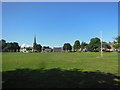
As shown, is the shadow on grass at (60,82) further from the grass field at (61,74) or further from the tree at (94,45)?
the tree at (94,45)

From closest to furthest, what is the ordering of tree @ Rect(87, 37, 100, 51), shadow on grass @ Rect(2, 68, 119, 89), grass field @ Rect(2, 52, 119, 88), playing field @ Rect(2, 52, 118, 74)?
shadow on grass @ Rect(2, 68, 119, 89) < grass field @ Rect(2, 52, 119, 88) < playing field @ Rect(2, 52, 118, 74) < tree @ Rect(87, 37, 100, 51)

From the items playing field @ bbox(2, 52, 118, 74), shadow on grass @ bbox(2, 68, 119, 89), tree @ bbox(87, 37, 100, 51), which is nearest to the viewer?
shadow on grass @ bbox(2, 68, 119, 89)

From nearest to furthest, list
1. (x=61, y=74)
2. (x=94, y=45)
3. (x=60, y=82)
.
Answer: (x=60, y=82) < (x=61, y=74) < (x=94, y=45)

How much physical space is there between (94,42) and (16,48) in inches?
2443

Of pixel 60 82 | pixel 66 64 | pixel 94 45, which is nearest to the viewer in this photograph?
pixel 60 82

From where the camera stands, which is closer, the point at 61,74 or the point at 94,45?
the point at 61,74

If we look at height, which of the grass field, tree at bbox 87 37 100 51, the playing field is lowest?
the playing field

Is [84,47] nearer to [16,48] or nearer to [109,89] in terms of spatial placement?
[16,48]

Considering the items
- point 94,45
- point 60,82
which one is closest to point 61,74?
point 60,82

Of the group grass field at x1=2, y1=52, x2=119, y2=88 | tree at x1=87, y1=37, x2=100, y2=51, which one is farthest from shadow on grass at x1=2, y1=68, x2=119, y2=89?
tree at x1=87, y1=37, x2=100, y2=51

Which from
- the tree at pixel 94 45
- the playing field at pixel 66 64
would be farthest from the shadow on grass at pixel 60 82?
the tree at pixel 94 45

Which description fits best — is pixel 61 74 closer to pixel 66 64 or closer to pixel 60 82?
pixel 60 82

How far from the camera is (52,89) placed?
4.54 m

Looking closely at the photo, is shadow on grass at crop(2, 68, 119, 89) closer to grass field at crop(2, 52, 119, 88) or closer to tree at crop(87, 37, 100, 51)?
grass field at crop(2, 52, 119, 88)
